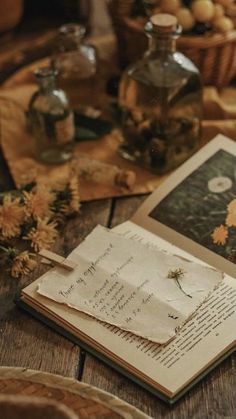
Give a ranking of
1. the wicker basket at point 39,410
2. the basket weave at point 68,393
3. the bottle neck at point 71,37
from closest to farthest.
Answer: the wicker basket at point 39,410 → the basket weave at point 68,393 → the bottle neck at point 71,37

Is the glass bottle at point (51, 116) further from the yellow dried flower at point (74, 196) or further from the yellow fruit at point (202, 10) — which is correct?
the yellow fruit at point (202, 10)

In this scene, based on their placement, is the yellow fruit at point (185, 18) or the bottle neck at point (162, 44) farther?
the yellow fruit at point (185, 18)

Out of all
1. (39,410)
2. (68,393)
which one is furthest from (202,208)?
(39,410)

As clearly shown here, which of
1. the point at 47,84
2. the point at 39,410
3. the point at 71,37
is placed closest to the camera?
the point at 39,410

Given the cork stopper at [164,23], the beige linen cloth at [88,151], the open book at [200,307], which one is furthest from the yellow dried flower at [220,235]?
the cork stopper at [164,23]

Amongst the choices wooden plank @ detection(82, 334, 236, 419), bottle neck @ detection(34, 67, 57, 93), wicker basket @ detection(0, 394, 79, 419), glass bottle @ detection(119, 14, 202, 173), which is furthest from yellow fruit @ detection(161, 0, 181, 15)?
wicker basket @ detection(0, 394, 79, 419)

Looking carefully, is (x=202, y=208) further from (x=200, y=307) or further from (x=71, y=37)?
(x=71, y=37)
